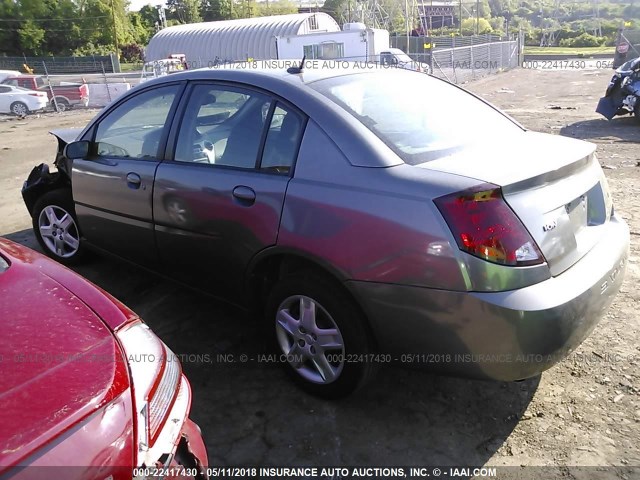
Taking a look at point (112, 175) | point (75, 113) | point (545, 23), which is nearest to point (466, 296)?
point (112, 175)

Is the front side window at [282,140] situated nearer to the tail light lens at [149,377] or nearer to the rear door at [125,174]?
the rear door at [125,174]

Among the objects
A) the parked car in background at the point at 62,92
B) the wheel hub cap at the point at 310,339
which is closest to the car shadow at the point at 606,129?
the wheel hub cap at the point at 310,339

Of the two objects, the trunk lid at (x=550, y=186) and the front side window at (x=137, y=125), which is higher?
the front side window at (x=137, y=125)

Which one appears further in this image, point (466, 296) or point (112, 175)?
point (112, 175)

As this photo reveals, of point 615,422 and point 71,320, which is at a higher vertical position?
point 71,320

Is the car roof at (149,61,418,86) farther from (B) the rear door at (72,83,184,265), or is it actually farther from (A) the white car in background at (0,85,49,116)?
(A) the white car in background at (0,85,49,116)

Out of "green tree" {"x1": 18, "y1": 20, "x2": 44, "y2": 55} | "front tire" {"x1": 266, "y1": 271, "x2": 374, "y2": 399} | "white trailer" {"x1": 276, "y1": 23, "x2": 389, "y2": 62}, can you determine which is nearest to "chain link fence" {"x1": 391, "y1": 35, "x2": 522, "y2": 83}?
"white trailer" {"x1": 276, "y1": 23, "x2": 389, "y2": 62}

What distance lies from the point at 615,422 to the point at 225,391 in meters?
2.00

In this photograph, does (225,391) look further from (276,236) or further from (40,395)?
(40,395)

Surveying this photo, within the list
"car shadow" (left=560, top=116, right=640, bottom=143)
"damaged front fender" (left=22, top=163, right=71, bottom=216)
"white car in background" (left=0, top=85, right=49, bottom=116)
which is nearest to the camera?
"damaged front fender" (left=22, top=163, right=71, bottom=216)

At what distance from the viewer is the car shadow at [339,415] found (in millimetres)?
2449

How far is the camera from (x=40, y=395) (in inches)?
59.5

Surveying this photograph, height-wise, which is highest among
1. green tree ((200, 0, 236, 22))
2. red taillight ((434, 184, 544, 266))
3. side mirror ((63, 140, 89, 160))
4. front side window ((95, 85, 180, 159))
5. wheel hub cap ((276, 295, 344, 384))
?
green tree ((200, 0, 236, 22))

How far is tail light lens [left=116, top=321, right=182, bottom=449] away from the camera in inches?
64.4
